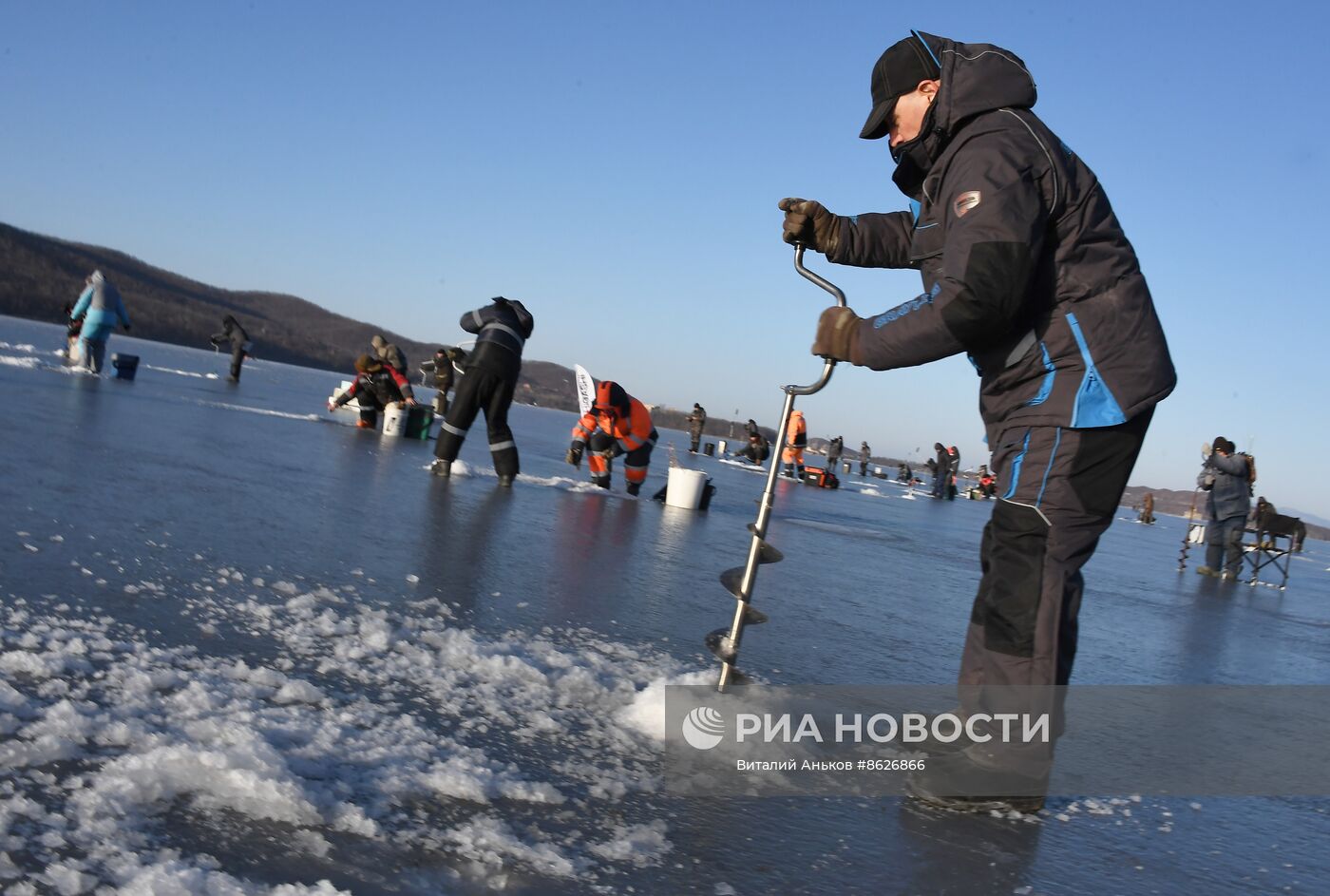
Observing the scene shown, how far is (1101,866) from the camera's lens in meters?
2.45

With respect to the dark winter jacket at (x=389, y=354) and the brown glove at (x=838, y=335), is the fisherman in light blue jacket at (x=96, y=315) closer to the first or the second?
the dark winter jacket at (x=389, y=354)

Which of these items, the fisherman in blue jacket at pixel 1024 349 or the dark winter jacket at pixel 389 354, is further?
the dark winter jacket at pixel 389 354

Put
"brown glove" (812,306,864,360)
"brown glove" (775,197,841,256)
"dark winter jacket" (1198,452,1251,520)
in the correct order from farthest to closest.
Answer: "dark winter jacket" (1198,452,1251,520), "brown glove" (775,197,841,256), "brown glove" (812,306,864,360)

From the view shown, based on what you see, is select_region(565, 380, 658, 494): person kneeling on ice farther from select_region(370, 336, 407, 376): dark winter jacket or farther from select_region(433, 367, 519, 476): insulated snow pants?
select_region(370, 336, 407, 376): dark winter jacket

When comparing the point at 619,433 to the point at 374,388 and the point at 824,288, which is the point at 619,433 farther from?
the point at 824,288

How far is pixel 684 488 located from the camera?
11172 millimetres

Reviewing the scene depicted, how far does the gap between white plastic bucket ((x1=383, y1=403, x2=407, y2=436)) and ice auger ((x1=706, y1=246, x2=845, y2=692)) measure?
13.2 m

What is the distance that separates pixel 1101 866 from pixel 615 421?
1000 cm

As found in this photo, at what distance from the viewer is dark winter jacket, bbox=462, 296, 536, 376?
418 inches

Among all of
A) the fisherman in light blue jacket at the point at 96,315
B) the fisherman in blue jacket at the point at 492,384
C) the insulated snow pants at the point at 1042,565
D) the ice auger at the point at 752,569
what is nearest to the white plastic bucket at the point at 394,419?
the fisherman in light blue jacket at the point at 96,315

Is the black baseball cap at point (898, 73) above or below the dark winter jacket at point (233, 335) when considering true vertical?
above

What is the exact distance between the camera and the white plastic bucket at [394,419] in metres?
15.8

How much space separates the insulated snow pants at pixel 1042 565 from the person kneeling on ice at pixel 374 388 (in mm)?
15019

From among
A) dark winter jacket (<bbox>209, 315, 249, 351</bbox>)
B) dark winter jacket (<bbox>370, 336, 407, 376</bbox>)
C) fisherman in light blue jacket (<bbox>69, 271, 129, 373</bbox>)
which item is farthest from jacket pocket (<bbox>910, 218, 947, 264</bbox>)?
dark winter jacket (<bbox>209, 315, 249, 351</bbox>)
